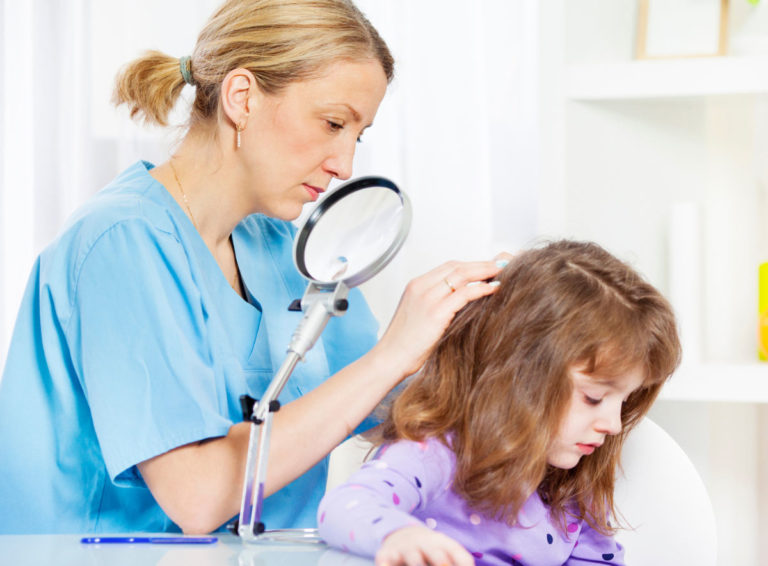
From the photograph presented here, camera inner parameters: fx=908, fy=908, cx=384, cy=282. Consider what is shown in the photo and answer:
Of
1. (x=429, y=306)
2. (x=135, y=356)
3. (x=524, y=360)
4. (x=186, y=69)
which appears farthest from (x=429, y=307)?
(x=186, y=69)

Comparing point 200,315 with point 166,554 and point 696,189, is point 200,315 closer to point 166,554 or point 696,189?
point 166,554

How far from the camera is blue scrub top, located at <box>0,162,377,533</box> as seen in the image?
1.06 m

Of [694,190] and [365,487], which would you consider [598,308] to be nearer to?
[365,487]

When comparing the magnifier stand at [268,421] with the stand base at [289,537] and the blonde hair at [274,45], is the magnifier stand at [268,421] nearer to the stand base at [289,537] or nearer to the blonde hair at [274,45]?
the stand base at [289,537]

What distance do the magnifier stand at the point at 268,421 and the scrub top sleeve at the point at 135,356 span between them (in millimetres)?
150

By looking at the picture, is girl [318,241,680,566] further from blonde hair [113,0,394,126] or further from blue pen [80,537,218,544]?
blonde hair [113,0,394,126]

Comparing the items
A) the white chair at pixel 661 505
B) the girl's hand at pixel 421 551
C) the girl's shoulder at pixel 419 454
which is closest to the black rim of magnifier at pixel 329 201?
the girl's shoulder at pixel 419 454

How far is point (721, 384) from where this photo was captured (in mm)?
1416

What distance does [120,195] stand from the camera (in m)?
1.20

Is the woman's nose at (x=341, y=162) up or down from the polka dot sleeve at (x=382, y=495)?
up

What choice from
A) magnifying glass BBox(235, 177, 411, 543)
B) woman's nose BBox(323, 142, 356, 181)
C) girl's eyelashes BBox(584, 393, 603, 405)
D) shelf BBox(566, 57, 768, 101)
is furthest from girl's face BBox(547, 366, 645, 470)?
shelf BBox(566, 57, 768, 101)

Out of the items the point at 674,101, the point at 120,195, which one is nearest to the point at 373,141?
the point at 674,101

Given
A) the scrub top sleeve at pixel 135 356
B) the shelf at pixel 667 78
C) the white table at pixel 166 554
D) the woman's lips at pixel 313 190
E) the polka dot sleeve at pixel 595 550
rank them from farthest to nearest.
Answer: the shelf at pixel 667 78
the woman's lips at pixel 313 190
the polka dot sleeve at pixel 595 550
the scrub top sleeve at pixel 135 356
the white table at pixel 166 554

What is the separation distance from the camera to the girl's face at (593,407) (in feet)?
3.63
